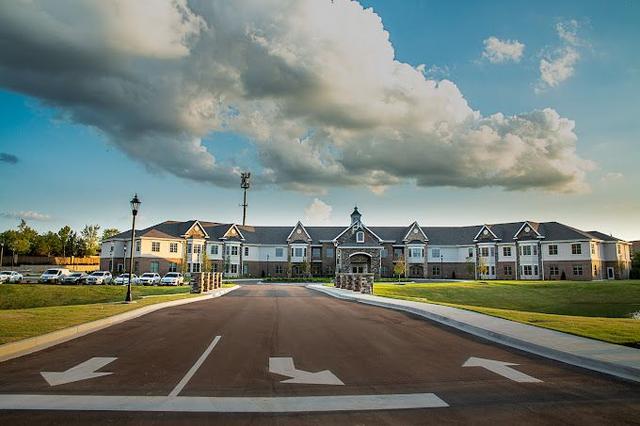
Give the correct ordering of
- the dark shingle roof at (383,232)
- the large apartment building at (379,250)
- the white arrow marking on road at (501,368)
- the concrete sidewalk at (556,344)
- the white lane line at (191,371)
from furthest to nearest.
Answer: the dark shingle roof at (383,232), the large apartment building at (379,250), the concrete sidewalk at (556,344), the white arrow marking on road at (501,368), the white lane line at (191,371)

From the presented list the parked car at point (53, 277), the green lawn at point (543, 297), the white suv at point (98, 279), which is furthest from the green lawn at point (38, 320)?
the parked car at point (53, 277)

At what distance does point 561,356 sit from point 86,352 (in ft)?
35.3

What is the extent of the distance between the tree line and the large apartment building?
39.5 m

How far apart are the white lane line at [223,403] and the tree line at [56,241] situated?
10563 cm

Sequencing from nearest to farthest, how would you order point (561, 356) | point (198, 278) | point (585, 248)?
point (561, 356), point (198, 278), point (585, 248)

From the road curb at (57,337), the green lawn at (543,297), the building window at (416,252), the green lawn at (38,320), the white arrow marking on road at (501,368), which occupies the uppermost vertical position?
the building window at (416,252)

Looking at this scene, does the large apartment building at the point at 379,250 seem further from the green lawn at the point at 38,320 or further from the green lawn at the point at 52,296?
the green lawn at the point at 38,320

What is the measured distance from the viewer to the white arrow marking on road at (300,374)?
8.38 metres

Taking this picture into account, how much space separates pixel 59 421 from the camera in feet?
20.0

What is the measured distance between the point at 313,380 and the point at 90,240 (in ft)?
371

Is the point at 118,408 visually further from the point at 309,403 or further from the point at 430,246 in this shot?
the point at 430,246

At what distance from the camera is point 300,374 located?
8.94m

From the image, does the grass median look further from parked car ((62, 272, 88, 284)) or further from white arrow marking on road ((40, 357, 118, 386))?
parked car ((62, 272, 88, 284))

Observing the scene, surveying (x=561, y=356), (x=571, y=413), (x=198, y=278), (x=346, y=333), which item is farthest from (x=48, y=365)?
(x=198, y=278)
